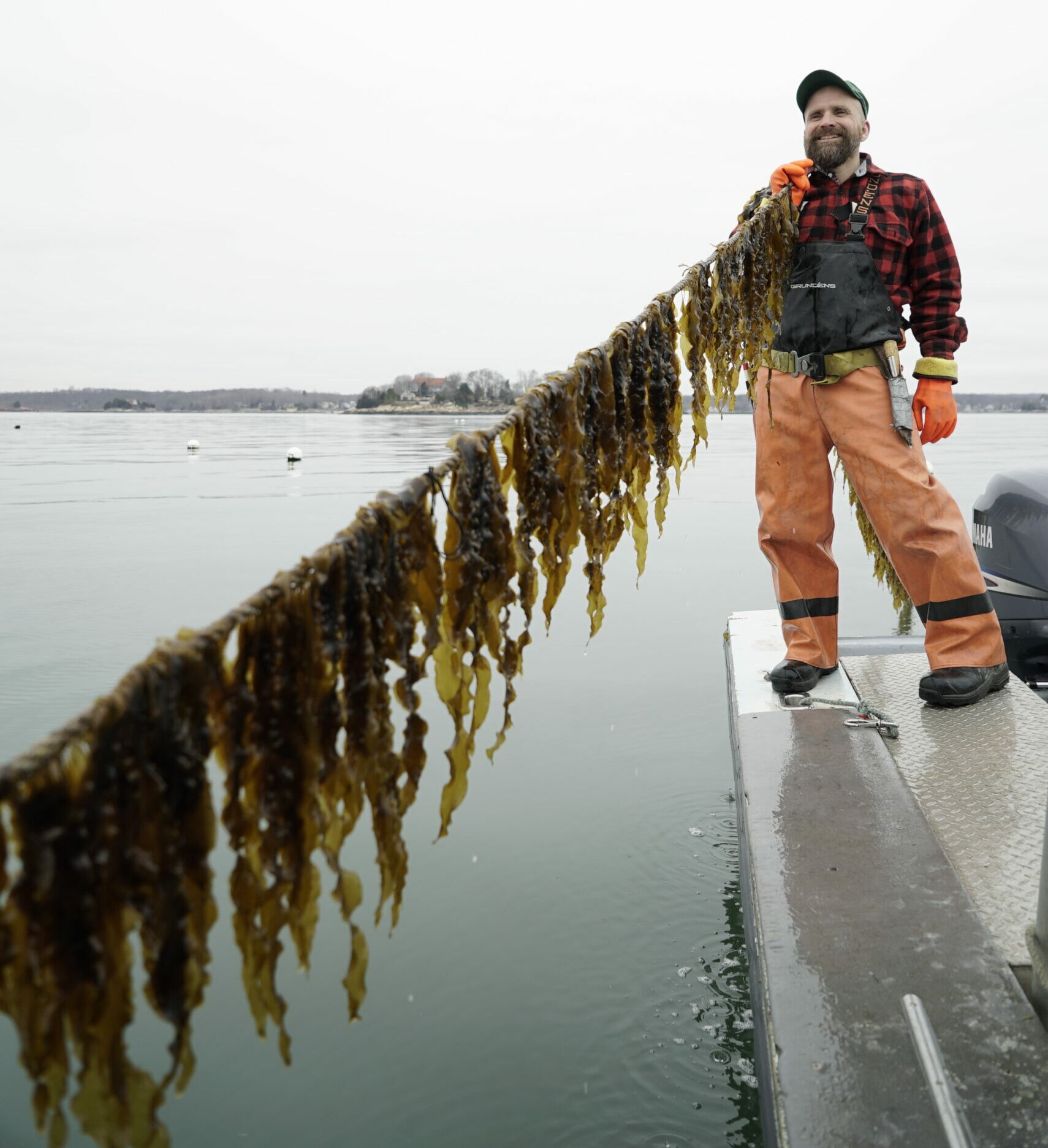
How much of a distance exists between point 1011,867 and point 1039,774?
0.64 m

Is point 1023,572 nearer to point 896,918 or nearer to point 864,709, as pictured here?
point 864,709

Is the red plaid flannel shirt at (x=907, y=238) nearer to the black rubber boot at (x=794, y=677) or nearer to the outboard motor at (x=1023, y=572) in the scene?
the outboard motor at (x=1023, y=572)

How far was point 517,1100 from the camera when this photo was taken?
264 centimetres

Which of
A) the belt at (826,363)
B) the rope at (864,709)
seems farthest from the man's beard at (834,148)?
the rope at (864,709)

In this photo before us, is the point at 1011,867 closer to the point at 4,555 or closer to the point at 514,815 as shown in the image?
the point at 514,815

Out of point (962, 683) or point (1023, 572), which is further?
point (1023, 572)

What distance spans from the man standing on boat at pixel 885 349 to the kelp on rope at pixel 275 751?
1.72 metres

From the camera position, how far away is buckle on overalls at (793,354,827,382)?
11.5 feet

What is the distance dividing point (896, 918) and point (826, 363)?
6.96 ft

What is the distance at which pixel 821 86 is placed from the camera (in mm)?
3488

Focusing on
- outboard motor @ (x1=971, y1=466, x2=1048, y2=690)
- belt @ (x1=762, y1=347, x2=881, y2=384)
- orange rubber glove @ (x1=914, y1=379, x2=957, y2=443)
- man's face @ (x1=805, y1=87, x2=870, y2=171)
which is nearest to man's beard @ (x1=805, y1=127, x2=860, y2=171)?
man's face @ (x1=805, y1=87, x2=870, y2=171)

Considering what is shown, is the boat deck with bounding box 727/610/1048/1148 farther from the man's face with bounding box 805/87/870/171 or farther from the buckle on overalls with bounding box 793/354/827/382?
the man's face with bounding box 805/87/870/171

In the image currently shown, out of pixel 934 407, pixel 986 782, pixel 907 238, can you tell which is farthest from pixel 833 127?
pixel 986 782

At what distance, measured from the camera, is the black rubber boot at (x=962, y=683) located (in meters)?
3.42
